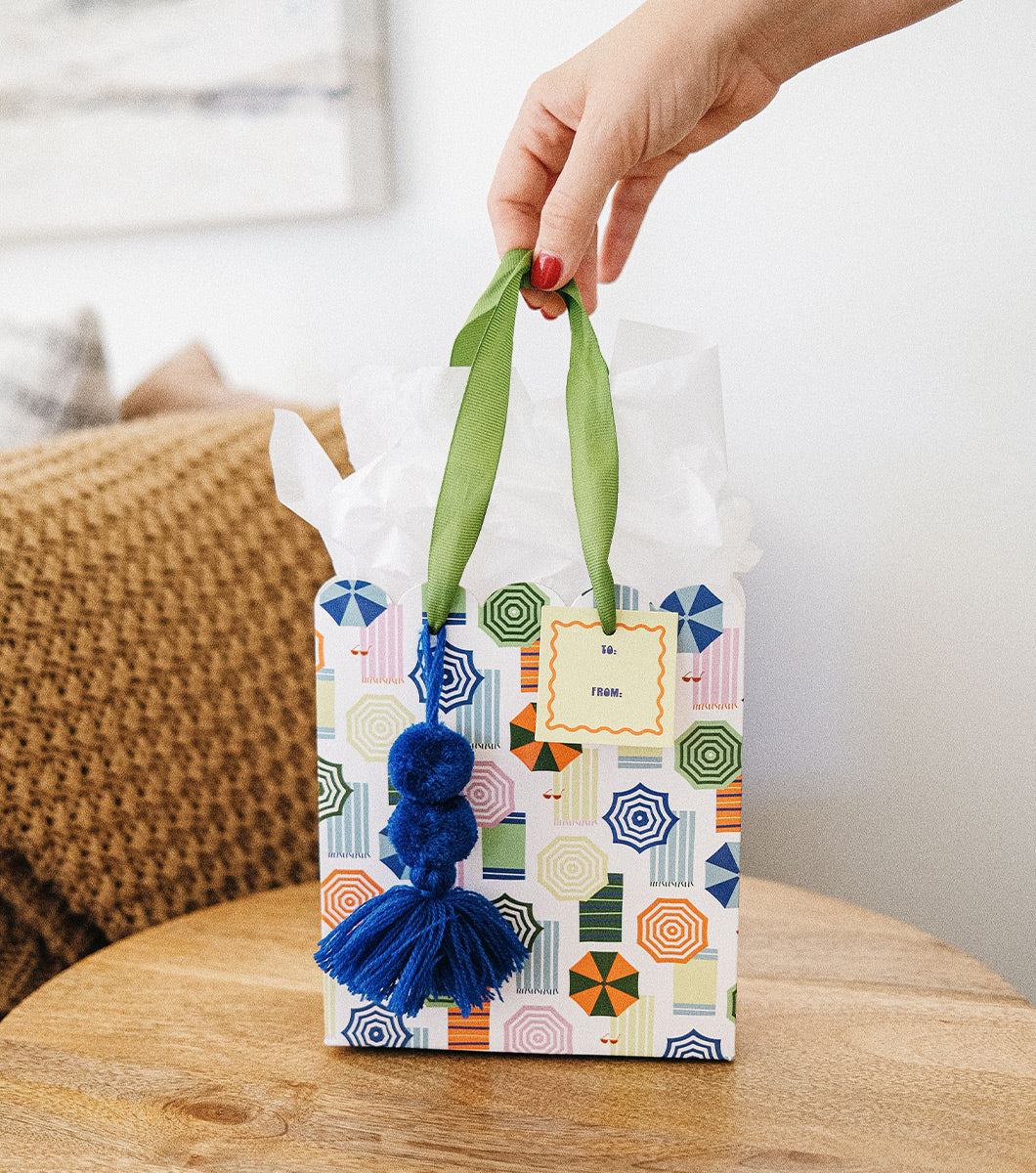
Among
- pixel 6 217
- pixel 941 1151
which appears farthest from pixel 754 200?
pixel 6 217

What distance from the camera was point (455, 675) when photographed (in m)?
0.48

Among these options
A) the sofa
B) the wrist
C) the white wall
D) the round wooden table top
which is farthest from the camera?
the white wall

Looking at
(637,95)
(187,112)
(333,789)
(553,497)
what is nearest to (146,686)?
(333,789)

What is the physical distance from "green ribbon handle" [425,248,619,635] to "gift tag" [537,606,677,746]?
0.04ft

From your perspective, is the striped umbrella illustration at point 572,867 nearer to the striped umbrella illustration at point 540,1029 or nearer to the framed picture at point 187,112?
the striped umbrella illustration at point 540,1029

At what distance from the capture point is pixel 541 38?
986mm

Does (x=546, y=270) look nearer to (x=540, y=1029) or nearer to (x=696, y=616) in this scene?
(x=696, y=616)

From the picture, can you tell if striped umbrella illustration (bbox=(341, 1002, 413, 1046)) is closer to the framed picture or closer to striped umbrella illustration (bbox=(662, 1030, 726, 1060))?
striped umbrella illustration (bbox=(662, 1030, 726, 1060))

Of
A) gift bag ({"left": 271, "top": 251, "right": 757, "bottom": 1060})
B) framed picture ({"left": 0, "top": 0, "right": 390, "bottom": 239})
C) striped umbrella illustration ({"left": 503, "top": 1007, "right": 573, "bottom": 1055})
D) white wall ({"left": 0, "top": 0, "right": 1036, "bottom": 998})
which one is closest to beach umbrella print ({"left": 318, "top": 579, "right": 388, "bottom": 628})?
gift bag ({"left": 271, "top": 251, "right": 757, "bottom": 1060})

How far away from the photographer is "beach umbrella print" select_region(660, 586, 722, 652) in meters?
0.47

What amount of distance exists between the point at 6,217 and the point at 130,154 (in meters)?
0.26

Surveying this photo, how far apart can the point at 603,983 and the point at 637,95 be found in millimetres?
464

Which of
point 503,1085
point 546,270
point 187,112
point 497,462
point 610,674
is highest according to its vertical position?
point 187,112

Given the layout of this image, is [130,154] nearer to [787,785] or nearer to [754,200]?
[754,200]
